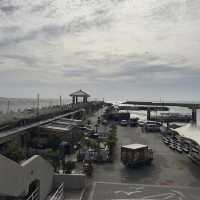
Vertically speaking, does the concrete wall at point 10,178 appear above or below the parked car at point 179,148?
above

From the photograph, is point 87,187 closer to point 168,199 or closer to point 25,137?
point 168,199

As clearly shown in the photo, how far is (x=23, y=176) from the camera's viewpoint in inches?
498

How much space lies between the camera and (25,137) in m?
29.5

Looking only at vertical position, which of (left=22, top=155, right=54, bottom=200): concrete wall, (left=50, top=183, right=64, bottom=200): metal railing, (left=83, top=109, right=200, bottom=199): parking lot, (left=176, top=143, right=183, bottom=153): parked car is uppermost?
(left=22, top=155, right=54, bottom=200): concrete wall

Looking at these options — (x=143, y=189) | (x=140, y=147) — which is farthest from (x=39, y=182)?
(x=140, y=147)

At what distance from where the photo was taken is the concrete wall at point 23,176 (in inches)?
Result: 412

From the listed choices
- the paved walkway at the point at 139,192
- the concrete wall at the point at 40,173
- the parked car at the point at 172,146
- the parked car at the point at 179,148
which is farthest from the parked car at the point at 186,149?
Result: the concrete wall at the point at 40,173

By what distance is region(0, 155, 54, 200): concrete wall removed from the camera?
1048 centimetres

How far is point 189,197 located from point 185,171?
253 inches

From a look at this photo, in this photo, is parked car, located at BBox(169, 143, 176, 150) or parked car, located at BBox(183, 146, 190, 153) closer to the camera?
parked car, located at BBox(183, 146, 190, 153)

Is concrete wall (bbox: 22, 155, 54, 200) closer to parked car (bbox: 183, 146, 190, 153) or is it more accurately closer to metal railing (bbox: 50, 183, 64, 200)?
metal railing (bbox: 50, 183, 64, 200)

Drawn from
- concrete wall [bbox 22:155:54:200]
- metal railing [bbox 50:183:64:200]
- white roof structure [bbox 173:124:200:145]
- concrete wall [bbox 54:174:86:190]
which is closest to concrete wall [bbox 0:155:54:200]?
concrete wall [bbox 22:155:54:200]

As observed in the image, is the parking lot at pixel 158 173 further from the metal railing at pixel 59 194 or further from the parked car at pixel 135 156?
the metal railing at pixel 59 194

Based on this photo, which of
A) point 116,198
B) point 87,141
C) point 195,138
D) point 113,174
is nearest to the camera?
point 116,198
